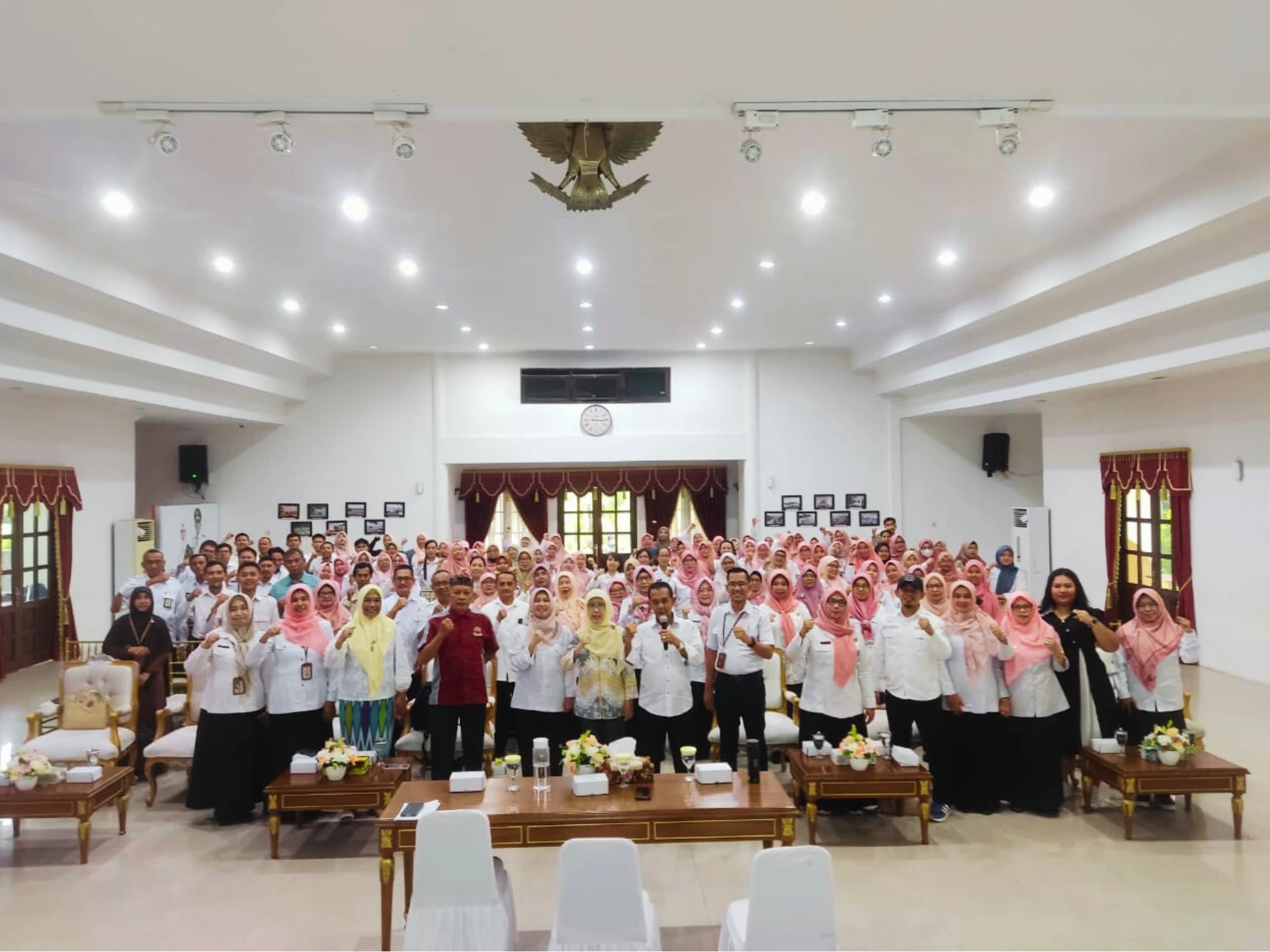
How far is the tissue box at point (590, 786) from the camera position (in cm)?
387

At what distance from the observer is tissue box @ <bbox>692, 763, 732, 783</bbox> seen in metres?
3.98

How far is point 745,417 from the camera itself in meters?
15.1

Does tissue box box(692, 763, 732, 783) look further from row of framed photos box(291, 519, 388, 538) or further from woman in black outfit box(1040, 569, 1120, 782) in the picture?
row of framed photos box(291, 519, 388, 538)

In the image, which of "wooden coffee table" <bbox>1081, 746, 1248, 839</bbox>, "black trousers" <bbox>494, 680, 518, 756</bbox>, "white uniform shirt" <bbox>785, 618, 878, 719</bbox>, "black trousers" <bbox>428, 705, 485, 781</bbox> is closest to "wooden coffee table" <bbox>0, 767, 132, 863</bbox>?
"black trousers" <bbox>428, 705, 485, 781</bbox>

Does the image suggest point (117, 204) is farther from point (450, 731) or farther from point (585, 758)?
point (585, 758)

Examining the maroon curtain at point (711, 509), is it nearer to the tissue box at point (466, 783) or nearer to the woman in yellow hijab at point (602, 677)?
the woman in yellow hijab at point (602, 677)

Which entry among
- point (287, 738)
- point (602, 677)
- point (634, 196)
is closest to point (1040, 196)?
point (634, 196)

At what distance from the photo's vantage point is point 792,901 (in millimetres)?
2781

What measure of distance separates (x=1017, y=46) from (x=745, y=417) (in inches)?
473

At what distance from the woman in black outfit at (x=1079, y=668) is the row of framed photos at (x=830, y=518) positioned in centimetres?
960

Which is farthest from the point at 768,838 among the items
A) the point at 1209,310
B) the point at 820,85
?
the point at 1209,310

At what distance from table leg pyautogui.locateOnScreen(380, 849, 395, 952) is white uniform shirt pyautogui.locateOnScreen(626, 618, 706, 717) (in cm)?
192

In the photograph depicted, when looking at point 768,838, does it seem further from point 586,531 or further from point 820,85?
point 586,531

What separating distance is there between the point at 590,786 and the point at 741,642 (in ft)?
5.08
